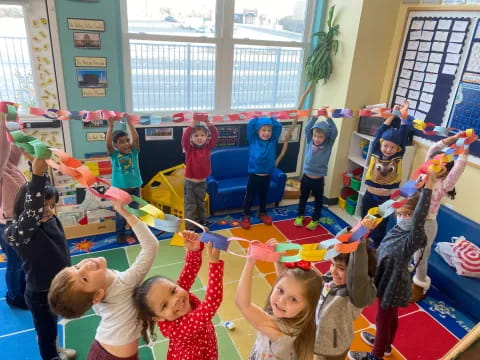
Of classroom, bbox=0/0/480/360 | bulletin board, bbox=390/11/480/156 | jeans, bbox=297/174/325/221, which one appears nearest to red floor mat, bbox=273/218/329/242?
classroom, bbox=0/0/480/360

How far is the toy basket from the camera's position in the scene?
390cm

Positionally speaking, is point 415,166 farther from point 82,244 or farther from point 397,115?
point 82,244

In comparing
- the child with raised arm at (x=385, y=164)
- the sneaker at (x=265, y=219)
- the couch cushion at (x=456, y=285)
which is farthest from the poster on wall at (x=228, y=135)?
the couch cushion at (x=456, y=285)

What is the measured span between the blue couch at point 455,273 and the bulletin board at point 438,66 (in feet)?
2.15

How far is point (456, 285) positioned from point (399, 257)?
54.0 inches

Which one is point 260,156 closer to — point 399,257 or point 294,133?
point 294,133

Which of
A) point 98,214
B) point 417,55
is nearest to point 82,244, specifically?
point 98,214

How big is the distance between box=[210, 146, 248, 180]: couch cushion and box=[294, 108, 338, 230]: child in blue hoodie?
822mm

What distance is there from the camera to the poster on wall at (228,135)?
4423 millimetres

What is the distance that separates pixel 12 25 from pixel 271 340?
3.32m

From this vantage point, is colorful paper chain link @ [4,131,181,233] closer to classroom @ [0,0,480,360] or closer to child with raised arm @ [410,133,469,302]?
classroom @ [0,0,480,360]

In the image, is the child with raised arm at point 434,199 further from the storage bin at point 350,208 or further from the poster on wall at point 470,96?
the storage bin at point 350,208

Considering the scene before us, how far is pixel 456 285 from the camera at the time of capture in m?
2.98

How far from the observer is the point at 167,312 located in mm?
1435
